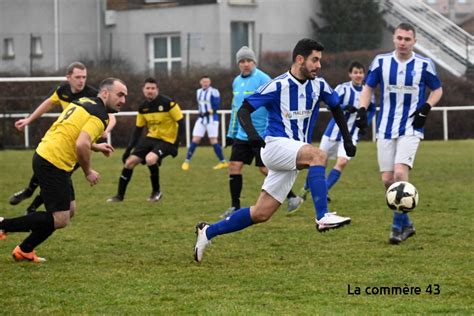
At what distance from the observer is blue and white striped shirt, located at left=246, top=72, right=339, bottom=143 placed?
7.93 m

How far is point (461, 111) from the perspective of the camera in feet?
101

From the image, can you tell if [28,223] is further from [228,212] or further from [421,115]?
[228,212]

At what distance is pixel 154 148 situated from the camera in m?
13.7

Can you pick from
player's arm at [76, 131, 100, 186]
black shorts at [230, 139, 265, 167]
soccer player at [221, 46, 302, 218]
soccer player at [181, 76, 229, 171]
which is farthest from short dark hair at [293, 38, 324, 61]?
soccer player at [181, 76, 229, 171]

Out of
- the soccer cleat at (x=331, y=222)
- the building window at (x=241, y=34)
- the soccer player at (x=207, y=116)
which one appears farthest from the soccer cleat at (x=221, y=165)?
the building window at (x=241, y=34)

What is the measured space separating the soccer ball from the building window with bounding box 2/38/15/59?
2621cm

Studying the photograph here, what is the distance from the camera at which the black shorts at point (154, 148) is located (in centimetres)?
1367

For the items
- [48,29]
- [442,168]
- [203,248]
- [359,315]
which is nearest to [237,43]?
[48,29]

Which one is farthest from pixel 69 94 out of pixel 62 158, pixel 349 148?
pixel 349 148

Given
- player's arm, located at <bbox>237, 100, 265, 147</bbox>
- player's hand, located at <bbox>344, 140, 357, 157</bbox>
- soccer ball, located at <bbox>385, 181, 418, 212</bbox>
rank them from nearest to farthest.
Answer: player's arm, located at <bbox>237, 100, 265, 147</bbox> < player's hand, located at <bbox>344, 140, 357, 157</bbox> < soccer ball, located at <bbox>385, 181, 418, 212</bbox>

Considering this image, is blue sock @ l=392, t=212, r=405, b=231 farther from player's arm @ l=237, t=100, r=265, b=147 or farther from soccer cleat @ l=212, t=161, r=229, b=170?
soccer cleat @ l=212, t=161, r=229, b=170

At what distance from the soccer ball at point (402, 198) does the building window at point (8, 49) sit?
26.2m

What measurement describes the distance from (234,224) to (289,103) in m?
1.09

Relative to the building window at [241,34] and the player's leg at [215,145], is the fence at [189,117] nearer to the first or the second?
the player's leg at [215,145]
